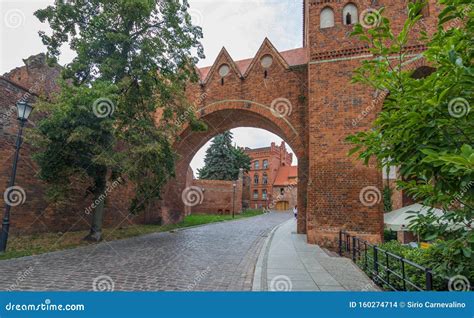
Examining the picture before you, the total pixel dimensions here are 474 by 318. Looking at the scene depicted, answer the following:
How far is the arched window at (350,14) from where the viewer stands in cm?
1273

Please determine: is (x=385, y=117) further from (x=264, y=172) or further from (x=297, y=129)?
(x=264, y=172)

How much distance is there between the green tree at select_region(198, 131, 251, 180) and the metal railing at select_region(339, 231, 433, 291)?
1197 inches

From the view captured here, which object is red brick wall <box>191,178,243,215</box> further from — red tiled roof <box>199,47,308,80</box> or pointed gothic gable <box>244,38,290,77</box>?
pointed gothic gable <box>244,38,290,77</box>

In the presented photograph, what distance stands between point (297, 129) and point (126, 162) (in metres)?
8.16

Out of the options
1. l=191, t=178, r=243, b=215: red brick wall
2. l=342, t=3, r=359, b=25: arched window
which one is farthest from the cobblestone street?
l=191, t=178, r=243, b=215: red brick wall

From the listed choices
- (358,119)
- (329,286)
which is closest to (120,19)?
(358,119)

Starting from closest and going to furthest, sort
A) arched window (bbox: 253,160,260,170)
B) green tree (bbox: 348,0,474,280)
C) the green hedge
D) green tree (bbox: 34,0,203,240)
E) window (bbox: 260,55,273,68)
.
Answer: green tree (bbox: 348,0,474,280) → the green hedge → green tree (bbox: 34,0,203,240) → window (bbox: 260,55,273,68) → arched window (bbox: 253,160,260,170)

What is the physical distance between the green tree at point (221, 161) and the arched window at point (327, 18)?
28885mm

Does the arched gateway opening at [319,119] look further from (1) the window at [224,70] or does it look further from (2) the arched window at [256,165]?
(2) the arched window at [256,165]

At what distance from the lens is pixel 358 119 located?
1170cm

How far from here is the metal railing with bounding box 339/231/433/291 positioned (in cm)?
407

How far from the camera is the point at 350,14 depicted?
42.0 feet

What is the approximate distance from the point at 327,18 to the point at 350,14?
0.96m

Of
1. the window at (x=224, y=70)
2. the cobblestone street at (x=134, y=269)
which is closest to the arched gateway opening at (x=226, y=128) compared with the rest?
the window at (x=224, y=70)
